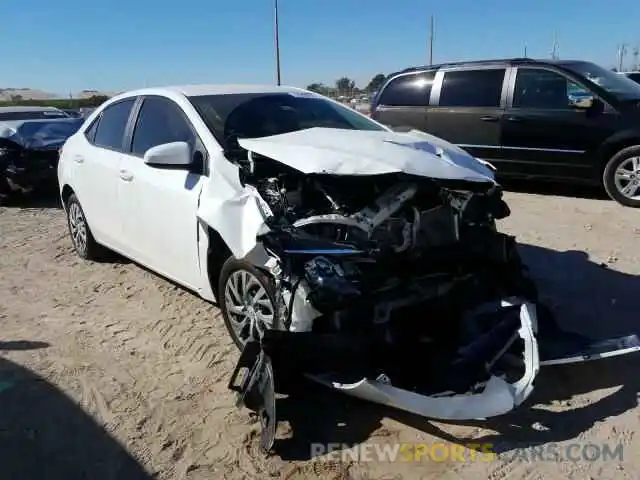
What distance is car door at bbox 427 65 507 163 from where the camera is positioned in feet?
27.1

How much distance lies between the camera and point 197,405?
128 inches

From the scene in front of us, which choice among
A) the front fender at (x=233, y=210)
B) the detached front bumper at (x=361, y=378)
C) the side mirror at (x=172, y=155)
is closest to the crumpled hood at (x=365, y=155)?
the front fender at (x=233, y=210)

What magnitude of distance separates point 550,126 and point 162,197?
567 centimetres

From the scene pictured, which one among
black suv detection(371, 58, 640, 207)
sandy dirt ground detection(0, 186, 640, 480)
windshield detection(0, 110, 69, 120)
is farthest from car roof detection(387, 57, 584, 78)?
windshield detection(0, 110, 69, 120)

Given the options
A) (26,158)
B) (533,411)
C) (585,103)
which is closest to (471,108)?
(585,103)

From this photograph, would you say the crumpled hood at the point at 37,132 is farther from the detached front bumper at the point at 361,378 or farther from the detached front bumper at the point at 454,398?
the detached front bumper at the point at 454,398

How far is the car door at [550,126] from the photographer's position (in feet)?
24.4

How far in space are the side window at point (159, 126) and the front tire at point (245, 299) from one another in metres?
1.00

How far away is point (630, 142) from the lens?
283 inches

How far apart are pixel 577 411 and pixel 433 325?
87cm

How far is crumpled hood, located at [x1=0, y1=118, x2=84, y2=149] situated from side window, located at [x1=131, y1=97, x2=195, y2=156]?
568 cm

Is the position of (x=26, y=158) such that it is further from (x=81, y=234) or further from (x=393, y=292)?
(x=393, y=292)

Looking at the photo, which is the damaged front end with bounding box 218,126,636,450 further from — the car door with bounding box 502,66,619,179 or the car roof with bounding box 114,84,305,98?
the car door with bounding box 502,66,619,179

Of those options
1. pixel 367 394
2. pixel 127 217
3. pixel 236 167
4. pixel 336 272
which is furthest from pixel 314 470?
pixel 127 217
